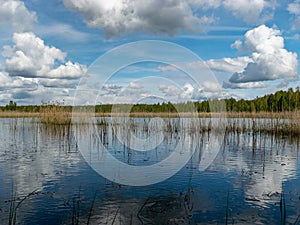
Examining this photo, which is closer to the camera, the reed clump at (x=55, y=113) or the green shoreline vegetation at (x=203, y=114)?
the green shoreline vegetation at (x=203, y=114)

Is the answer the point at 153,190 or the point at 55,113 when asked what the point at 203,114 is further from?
the point at 153,190

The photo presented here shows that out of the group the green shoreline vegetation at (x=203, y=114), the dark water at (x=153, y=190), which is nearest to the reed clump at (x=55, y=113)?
the green shoreline vegetation at (x=203, y=114)

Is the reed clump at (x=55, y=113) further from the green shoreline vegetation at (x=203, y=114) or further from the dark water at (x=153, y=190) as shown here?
the dark water at (x=153, y=190)

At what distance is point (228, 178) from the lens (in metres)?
7.43

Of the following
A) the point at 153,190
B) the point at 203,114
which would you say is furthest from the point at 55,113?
the point at 153,190

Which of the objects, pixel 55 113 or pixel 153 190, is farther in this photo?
pixel 55 113

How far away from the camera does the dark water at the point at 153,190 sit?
489 centimetres

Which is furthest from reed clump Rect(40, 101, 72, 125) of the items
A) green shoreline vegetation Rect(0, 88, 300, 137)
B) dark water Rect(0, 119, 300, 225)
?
dark water Rect(0, 119, 300, 225)

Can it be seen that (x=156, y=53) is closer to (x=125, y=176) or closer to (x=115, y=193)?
(x=125, y=176)

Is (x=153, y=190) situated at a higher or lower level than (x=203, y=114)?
lower

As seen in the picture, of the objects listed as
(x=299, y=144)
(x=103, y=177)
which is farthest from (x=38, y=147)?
(x=299, y=144)

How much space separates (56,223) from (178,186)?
2.81 meters

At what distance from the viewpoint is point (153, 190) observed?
21.0 feet

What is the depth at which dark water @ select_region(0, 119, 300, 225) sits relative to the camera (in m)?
4.89
